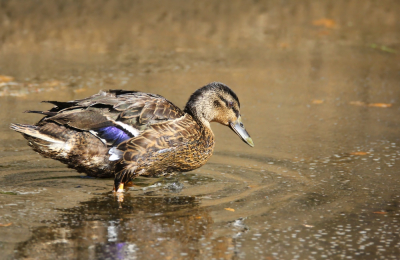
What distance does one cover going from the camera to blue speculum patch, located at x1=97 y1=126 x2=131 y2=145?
5.14 m

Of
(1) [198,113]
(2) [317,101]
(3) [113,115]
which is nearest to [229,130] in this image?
(1) [198,113]

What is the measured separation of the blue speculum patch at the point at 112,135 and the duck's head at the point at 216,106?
0.92 meters

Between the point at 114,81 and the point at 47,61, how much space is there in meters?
1.52

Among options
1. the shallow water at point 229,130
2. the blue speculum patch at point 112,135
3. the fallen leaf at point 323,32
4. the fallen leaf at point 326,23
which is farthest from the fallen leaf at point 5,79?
the fallen leaf at point 326,23

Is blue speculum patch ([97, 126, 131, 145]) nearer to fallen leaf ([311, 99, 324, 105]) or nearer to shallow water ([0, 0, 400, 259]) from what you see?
shallow water ([0, 0, 400, 259])

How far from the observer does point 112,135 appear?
16.9ft

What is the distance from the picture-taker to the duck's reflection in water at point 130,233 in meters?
3.83

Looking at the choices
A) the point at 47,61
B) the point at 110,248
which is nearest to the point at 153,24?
the point at 47,61

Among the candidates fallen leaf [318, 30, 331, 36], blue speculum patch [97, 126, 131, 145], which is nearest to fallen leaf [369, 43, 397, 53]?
fallen leaf [318, 30, 331, 36]

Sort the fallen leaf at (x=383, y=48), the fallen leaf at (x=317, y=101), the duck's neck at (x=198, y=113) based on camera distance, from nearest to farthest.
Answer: the duck's neck at (x=198, y=113), the fallen leaf at (x=317, y=101), the fallen leaf at (x=383, y=48)

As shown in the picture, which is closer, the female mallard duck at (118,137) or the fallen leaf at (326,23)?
the female mallard duck at (118,137)

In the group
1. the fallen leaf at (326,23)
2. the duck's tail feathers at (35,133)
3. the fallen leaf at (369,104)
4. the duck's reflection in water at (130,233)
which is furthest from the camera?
the fallen leaf at (326,23)

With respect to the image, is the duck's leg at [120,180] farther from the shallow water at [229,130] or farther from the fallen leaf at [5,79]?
A: the fallen leaf at [5,79]

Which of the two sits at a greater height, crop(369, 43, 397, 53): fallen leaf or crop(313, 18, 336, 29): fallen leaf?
crop(313, 18, 336, 29): fallen leaf
